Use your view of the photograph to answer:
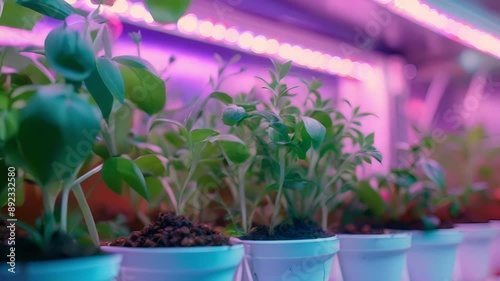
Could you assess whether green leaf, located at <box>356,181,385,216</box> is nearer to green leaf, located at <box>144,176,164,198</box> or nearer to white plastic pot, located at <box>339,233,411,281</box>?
white plastic pot, located at <box>339,233,411,281</box>

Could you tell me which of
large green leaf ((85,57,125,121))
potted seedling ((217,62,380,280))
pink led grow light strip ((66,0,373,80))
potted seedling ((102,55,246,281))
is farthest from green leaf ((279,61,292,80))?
pink led grow light strip ((66,0,373,80))

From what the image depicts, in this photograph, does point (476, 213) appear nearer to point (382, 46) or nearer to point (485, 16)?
point (485, 16)

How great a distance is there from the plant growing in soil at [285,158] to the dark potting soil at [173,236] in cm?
13

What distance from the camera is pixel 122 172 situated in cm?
49

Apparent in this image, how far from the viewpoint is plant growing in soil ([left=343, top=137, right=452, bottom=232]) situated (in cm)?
90

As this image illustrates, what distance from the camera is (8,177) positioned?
45cm

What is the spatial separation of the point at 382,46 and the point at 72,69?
144cm

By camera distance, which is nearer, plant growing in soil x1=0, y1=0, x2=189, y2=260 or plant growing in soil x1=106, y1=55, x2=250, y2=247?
plant growing in soil x1=0, y1=0, x2=189, y2=260

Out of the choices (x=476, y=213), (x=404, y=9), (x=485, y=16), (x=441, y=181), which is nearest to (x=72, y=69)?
(x=441, y=181)

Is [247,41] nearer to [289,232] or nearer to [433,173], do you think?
[433,173]

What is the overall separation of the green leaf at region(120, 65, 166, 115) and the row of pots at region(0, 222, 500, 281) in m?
0.19

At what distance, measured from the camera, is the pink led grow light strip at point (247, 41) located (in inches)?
45.1

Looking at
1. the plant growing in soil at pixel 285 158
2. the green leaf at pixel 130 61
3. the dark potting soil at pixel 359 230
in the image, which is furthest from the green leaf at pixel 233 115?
the dark potting soil at pixel 359 230

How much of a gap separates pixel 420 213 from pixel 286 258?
19.4 inches
